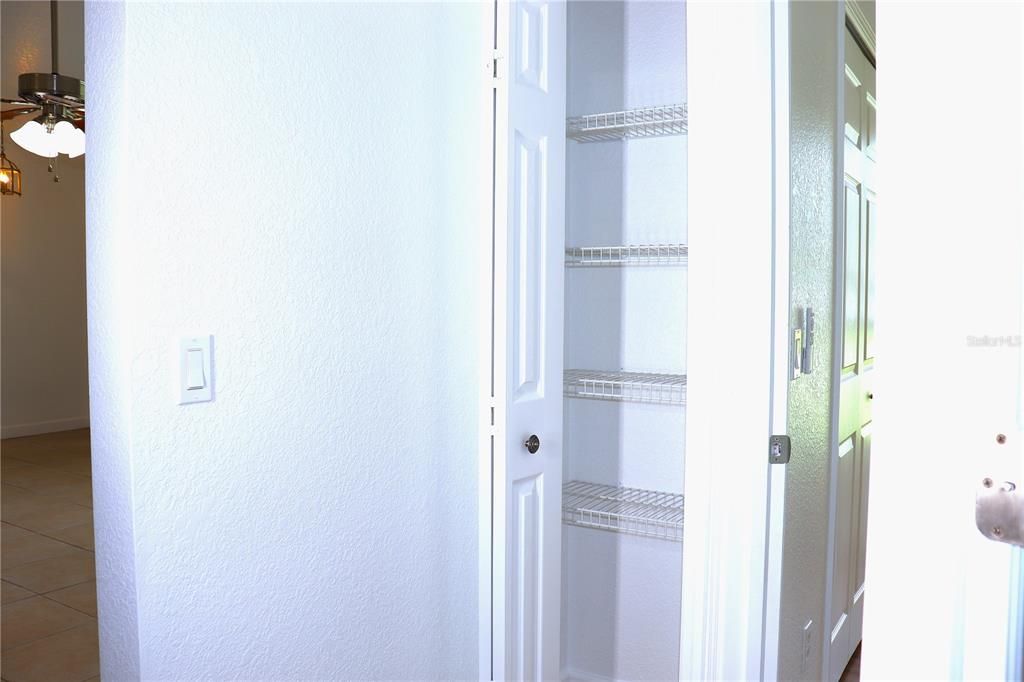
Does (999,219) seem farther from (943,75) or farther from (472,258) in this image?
(472,258)

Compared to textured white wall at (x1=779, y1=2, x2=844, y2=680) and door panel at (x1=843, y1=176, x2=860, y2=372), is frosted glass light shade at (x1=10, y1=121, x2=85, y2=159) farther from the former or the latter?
door panel at (x1=843, y1=176, x2=860, y2=372)

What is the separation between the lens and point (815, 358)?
2025mm

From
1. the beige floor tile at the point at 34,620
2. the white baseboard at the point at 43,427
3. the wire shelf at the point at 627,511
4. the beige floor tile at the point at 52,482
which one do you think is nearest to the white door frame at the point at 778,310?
the wire shelf at the point at 627,511

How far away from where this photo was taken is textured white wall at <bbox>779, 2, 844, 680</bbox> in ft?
5.90

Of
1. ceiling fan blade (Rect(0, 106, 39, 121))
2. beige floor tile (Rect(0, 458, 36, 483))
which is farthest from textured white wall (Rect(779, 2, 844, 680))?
beige floor tile (Rect(0, 458, 36, 483))

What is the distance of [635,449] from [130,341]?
63.1 inches

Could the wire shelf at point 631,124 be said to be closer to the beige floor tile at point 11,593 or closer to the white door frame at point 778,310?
the white door frame at point 778,310

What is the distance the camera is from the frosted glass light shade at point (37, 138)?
3.27 m

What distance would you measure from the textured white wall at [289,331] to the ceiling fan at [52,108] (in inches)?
73.2

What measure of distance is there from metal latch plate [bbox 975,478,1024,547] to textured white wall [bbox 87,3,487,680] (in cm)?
121

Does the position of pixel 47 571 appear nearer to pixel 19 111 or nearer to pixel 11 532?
pixel 11 532

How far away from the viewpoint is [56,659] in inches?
105

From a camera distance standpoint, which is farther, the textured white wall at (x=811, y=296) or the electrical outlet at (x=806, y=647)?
the electrical outlet at (x=806, y=647)

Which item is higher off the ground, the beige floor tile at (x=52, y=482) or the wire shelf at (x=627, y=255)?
the wire shelf at (x=627, y=255)
